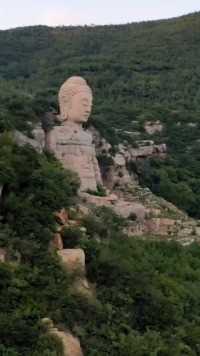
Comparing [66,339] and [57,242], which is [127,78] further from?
[66,339]

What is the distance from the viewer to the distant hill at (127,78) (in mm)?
41188

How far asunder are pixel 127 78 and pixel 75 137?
5337 centimetres

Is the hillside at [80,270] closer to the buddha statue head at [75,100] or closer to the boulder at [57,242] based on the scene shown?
the boulder at [57,242]

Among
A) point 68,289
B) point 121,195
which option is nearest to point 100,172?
point 121,195

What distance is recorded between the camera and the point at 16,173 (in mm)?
20266

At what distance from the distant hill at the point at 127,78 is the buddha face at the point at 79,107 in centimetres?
148

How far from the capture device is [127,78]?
8575cm

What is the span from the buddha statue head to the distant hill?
1277 millimetres

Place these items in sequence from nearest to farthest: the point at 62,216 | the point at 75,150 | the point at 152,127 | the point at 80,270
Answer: the point at 80,270 < the point at 62,216 < the point at 75,150 < the point at 152,127

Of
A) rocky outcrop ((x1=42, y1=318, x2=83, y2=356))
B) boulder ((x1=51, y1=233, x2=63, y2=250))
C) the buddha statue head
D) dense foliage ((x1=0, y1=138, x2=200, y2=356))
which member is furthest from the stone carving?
rocky outcrop ((x1=42, y1=318, x2=83, y2=356))

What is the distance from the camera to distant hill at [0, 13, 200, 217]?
41.2 metres

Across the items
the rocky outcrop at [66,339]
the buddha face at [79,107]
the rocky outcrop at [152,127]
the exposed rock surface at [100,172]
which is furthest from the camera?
the rocky outcrop at [152,127]

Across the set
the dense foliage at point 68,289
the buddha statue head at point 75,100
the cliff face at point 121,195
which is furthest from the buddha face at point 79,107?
the dense foliage at point 68,289

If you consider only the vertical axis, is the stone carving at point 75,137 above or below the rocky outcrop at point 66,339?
above
